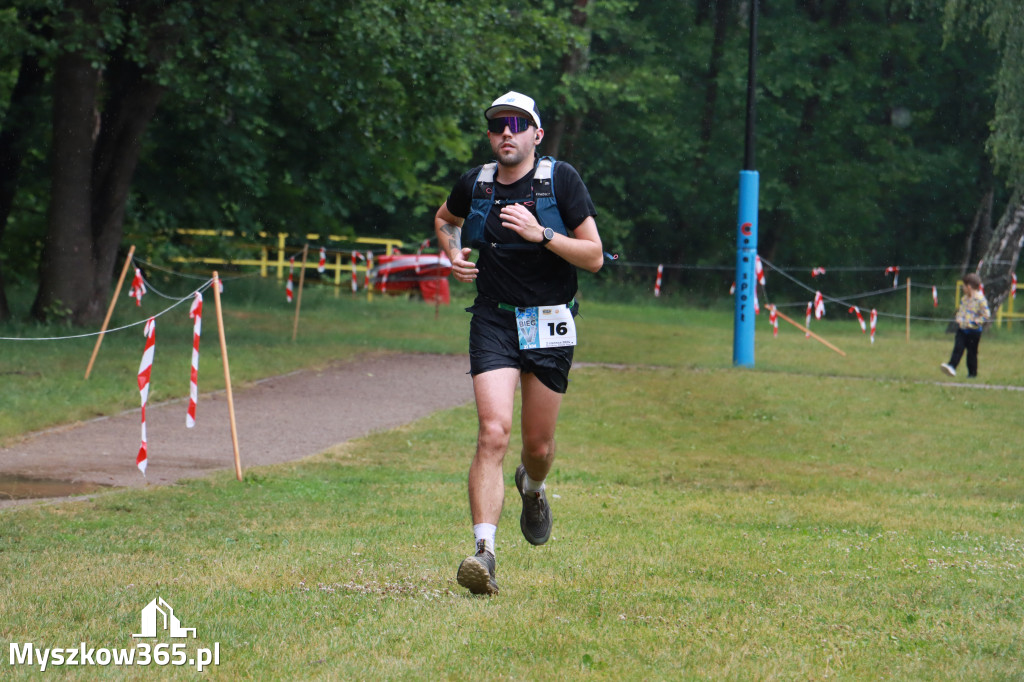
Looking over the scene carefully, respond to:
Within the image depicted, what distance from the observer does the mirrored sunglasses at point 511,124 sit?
6043mm

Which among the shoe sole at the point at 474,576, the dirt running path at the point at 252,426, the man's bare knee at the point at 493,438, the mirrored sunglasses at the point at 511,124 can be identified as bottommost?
the dirt running path at the point at 252,426

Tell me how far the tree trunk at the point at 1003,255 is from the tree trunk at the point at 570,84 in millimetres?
13623

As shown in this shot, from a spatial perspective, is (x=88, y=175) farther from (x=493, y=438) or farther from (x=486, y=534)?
(x=486, y=534)

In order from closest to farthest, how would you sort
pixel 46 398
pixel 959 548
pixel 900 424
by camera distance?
pixel 959 548 → pixel 46 398 → pixel 900 424

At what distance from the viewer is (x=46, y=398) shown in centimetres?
1392

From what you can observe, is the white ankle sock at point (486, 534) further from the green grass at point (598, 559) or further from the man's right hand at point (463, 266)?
the man's right hand at point (463, 266)

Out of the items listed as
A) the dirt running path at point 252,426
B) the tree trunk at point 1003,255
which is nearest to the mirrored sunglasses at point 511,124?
the dirt running path at point 252,426

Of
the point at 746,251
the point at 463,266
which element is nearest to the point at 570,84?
the point at 746,251

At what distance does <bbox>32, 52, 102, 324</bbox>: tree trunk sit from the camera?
791 inches

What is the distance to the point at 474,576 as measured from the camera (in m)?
5.56

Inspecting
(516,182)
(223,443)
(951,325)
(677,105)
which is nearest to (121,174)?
(223,443)

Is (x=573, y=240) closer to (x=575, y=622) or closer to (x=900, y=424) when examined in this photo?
(x=575, y=622)

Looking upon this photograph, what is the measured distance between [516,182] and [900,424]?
10.5 m

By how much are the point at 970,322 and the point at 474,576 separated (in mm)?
16940
